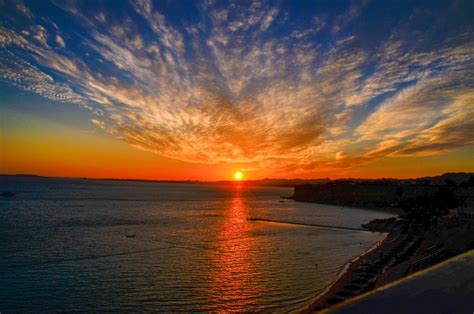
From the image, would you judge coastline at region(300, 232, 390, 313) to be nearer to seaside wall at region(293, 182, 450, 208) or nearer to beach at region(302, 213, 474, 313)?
beach at region(302, 213, 474, 313)

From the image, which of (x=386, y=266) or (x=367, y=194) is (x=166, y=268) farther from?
(x=367, y=194)

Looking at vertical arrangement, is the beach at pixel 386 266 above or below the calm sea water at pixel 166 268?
above

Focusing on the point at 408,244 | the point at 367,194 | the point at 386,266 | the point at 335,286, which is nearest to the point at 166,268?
the point at 335,286

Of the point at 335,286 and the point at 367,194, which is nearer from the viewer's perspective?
the point at 335,286

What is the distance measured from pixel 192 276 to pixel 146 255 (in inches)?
408

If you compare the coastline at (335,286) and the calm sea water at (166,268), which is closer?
the coastline at (335,286)

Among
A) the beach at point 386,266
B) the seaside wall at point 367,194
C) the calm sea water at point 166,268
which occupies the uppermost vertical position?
the seaside wall at point 367,194

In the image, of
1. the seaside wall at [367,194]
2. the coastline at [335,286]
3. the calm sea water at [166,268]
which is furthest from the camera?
the seaside wall at [367,194]

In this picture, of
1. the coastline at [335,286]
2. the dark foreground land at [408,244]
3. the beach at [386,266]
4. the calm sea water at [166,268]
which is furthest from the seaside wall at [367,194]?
the coastline at [335,286]

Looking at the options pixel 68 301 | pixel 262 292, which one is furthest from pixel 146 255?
pixel 262 292

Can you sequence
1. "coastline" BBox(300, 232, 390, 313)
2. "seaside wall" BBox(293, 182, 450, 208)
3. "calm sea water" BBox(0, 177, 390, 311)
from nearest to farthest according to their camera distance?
"coastline" BBox(300, 232, 390, 313)
"calm sea water" BBox(0, 177, 390, 311)
"seaside wall" BBox(293, 182, 450, 208)

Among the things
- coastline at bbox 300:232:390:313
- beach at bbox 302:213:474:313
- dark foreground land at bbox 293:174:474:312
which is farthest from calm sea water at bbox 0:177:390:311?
dark foreground land at bbox 293:174:474:312

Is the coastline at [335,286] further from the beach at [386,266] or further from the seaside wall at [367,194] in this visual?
the seaside wall at [367,194]

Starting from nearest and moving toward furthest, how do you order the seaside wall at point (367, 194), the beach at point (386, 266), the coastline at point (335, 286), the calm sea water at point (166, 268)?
1. the coastline at point (335, 286)
2. the beach at point (386, 266)
3. the calm sea water at point (166, 268)
4. the seaside wall at point (367, 194)
